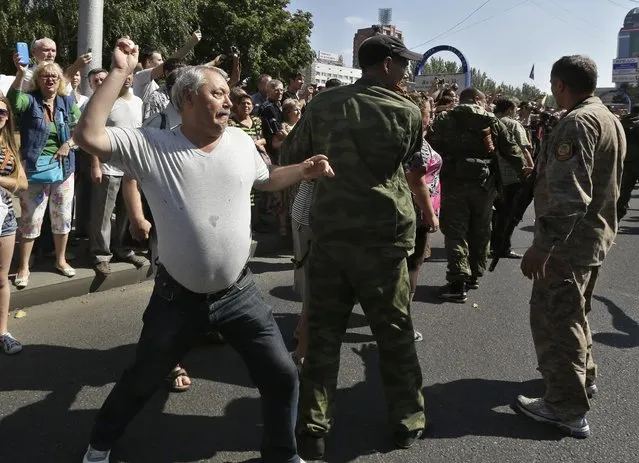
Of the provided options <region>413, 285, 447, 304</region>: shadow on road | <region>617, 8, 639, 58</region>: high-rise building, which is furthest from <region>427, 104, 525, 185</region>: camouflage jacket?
<region>617, 8, 639, 58</region>: high-rise building

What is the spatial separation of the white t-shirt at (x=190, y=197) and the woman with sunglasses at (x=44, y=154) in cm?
299

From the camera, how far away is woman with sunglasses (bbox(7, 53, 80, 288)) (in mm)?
4918

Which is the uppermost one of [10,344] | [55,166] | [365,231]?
[55,166]

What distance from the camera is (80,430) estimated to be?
3080 mm

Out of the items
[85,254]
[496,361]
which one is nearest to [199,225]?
[496,361]

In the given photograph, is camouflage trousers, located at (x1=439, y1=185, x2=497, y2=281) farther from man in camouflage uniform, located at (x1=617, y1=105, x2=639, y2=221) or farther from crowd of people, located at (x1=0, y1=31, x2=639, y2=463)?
man in camouflage uniform, located at (x1=617, y1=105, x2=639, y2=221)

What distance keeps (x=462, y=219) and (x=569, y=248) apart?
8.20ft

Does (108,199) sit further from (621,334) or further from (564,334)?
(621,334)

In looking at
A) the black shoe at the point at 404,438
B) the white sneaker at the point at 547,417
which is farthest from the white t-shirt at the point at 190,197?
the white sneaker at the point at 547,417

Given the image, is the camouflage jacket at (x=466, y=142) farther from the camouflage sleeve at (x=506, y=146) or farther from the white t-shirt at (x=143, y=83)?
the white t-shirt at (x=143, y=83)

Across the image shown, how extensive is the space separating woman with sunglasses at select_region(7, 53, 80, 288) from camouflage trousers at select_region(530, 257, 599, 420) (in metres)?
3.83

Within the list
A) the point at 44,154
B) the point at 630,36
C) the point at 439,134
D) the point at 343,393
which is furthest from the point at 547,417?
the point at 630,36

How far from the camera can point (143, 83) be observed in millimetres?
5742

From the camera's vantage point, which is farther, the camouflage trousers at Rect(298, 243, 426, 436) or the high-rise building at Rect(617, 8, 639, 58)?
the high-rise building at Rect(617, 8, 639, 58)
